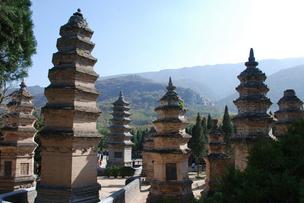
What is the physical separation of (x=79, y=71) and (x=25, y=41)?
348 centimetres

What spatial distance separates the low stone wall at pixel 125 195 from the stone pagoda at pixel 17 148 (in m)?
8.56

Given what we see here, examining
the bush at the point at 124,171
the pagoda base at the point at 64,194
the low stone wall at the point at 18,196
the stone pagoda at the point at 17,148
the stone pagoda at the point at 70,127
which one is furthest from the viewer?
the bush at the point at 124,171

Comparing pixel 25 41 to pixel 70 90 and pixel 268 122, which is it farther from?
pixel 268 122

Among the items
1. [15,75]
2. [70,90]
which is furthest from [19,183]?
[70,90]

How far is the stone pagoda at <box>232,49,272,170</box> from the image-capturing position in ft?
74.7

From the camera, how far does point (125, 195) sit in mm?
24469

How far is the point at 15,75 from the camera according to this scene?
23484 mm

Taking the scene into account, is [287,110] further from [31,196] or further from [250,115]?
[31,196]

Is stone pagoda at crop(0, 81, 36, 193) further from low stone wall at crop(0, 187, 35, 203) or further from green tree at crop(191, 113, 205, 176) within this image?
green tree at crop(191, 113, 205, 176)

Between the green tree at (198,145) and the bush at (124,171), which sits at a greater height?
the green tree at (198,145)

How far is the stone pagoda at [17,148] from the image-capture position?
98.1 ft

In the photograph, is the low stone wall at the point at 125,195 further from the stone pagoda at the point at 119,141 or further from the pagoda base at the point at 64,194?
the stone pagoda at the point at 119,141

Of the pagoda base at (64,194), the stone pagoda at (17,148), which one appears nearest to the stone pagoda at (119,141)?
the stone pagoda at (17,148)

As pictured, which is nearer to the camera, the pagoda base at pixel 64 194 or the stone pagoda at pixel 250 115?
the pagoda base at pixel 64 194
